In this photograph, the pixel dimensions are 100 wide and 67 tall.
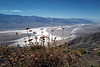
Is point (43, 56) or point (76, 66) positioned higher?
point (43, 56)

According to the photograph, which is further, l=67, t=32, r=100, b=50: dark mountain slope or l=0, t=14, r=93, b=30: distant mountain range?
l=0, t=14, r=93, b=30: distant mountain range

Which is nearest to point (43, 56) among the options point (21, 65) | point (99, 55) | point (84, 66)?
point (21, 65)

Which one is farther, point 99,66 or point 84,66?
point 99,66

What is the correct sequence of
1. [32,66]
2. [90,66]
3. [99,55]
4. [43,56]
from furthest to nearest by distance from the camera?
1. [99,55]
2. [90,66]
3. [43,56]
4. [32,66]

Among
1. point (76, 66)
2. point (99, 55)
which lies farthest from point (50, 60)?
point (99, 55)

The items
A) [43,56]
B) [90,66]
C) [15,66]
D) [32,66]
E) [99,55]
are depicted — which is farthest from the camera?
[99,55]

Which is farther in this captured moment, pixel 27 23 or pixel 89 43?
pixel 27 23

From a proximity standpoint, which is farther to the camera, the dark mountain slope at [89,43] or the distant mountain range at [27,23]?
the distant mountain range at [27,23]

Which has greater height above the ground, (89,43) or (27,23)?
(89,43)

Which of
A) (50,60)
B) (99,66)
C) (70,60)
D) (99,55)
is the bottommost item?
(99,55)

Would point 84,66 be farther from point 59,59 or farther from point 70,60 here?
point 59,59
